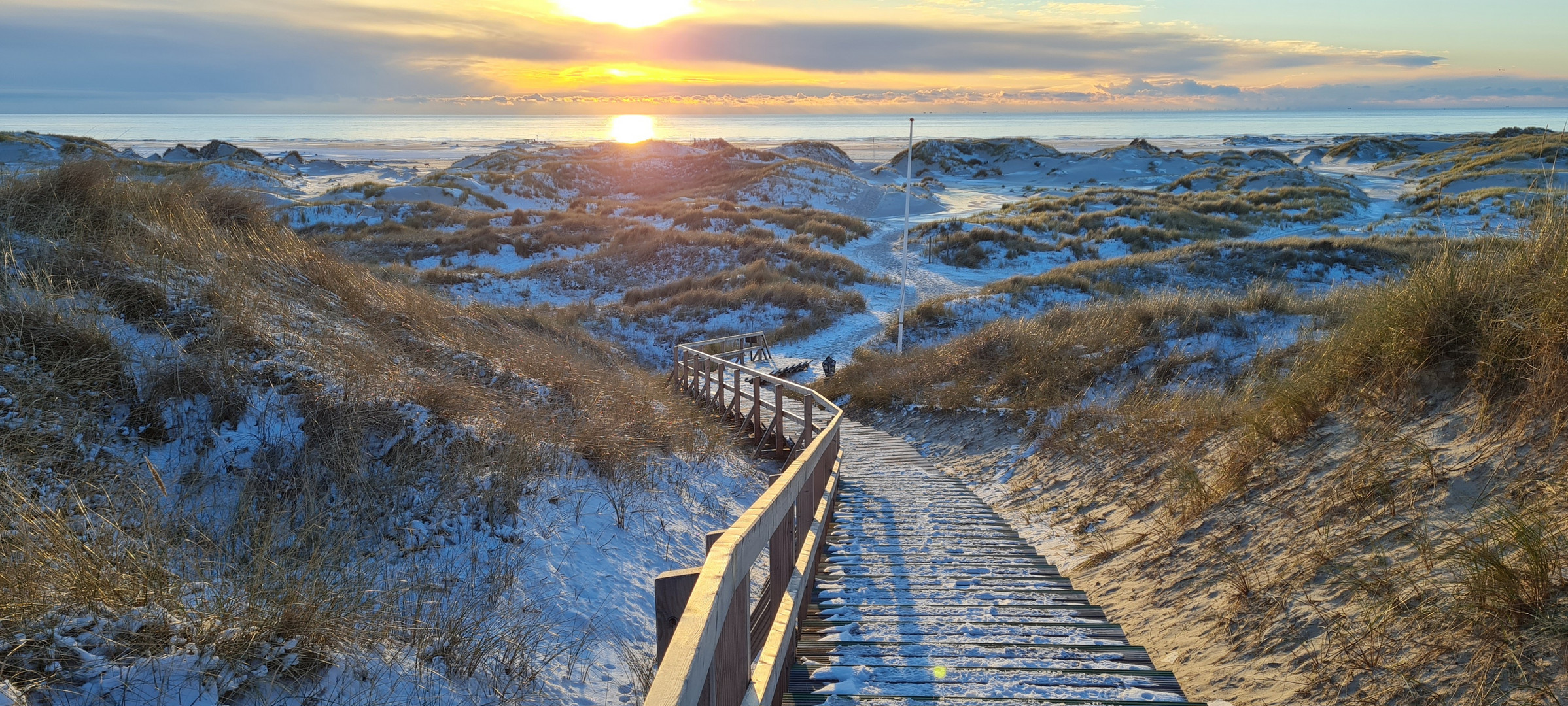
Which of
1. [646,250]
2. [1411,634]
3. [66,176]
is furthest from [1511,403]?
[646,250]

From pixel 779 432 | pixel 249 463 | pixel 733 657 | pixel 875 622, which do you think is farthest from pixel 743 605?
pixel 779 432

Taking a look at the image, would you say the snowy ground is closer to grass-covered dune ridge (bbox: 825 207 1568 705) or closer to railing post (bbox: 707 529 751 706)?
railing post (bbox: 707 529 751 706)

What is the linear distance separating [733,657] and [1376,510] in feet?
12.8

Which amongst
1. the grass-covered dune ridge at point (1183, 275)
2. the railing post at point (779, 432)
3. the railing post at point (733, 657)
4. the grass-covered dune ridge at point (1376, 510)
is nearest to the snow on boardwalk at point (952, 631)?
the grass-covered dune ridge at point (1376, 510)

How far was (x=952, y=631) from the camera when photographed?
4.54m

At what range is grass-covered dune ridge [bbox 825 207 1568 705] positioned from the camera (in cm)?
326

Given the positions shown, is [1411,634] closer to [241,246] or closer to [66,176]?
[241,246]

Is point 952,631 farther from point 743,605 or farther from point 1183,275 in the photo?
point 1183,275

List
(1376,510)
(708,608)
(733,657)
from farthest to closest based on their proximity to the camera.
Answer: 1. (1376,510)
2. (733,657)
3. (708,608)

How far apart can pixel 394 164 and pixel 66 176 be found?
115 metres

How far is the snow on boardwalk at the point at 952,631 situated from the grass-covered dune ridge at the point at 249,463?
152 centimetres

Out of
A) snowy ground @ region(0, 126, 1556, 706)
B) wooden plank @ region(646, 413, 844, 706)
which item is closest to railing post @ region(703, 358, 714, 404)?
snowy ground @ region(0, 126, 1556, 706)

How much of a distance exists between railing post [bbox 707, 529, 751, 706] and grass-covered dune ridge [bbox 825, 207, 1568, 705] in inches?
98.4

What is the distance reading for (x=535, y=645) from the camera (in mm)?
4008
